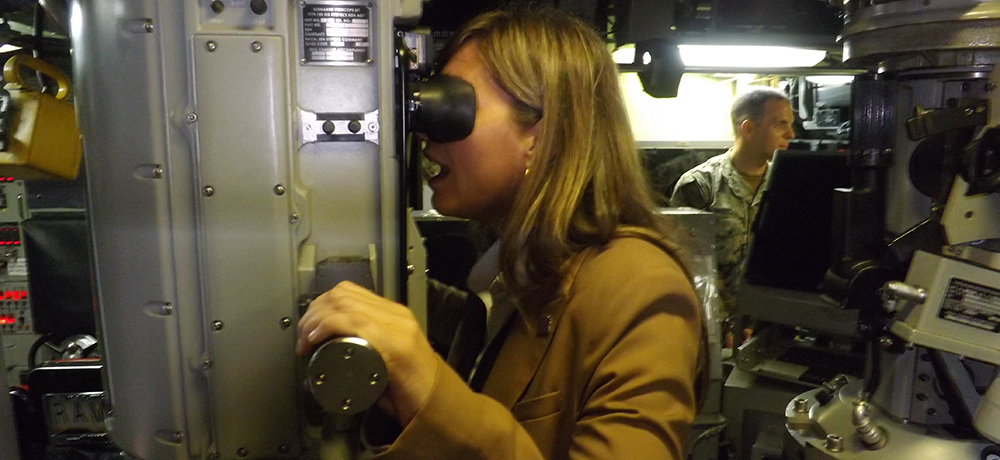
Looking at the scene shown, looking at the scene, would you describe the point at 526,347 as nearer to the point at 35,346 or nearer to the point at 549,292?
the point at 549,292

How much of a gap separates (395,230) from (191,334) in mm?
385

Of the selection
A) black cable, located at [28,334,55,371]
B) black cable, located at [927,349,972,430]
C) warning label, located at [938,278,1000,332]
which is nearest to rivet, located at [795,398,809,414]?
black cable, located at [927,349,972,430]

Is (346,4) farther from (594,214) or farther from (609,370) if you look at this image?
(609,370)

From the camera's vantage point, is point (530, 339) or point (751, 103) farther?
point (751, 103)

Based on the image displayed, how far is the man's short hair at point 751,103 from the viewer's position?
433cm

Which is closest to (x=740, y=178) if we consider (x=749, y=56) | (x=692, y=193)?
(x=692, y=193)

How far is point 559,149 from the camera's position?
1217 millimetres

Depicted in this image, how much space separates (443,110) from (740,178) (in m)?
3.60

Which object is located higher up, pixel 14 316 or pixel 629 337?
pixel 629 337

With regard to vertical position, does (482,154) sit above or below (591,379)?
above

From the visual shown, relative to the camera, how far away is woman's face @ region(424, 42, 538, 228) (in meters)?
1.20

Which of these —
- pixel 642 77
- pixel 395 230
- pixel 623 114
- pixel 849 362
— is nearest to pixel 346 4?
pixel 395 230

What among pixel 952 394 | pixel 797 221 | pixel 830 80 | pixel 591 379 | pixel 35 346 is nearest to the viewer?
pixel 591 379

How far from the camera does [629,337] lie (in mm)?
1027
